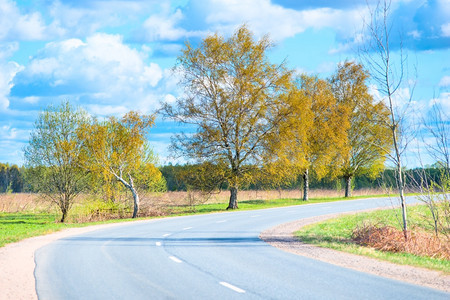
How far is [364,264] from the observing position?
10.7m

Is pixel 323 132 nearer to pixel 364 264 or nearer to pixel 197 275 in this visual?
pixel 364 264

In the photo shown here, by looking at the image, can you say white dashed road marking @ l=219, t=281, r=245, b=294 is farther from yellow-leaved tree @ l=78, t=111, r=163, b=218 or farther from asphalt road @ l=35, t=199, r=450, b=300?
yellow-leaved tree @ l=78, t=111, r=163, b=218

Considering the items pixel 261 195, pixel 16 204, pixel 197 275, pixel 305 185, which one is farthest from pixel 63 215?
pixel 261 195

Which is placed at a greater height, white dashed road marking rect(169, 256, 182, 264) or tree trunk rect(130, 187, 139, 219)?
tree trunk rect(130, 187, 139, 219)

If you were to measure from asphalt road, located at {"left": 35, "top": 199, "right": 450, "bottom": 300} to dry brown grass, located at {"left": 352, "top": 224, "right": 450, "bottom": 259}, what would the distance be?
11.2ft

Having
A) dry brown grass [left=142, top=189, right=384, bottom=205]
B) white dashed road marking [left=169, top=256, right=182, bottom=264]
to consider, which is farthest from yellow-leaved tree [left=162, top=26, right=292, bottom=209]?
white dashed road marking [left=169, top=256, right=182, bottom=264]

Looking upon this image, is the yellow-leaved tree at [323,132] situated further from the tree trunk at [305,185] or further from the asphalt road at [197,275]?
the asphalt road at [197,275]

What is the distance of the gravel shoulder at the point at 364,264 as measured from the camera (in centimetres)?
898

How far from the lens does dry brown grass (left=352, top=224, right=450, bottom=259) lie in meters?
13.5

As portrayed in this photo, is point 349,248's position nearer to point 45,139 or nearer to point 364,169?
point 45,139

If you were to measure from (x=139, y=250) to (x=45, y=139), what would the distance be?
71.7 feet

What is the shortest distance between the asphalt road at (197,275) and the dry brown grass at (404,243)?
A: 135 inches

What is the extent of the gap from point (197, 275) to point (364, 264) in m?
4.13

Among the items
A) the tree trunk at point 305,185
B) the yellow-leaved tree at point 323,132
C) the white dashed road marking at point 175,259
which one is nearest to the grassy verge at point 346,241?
the white dashed road marking at point 175,259
